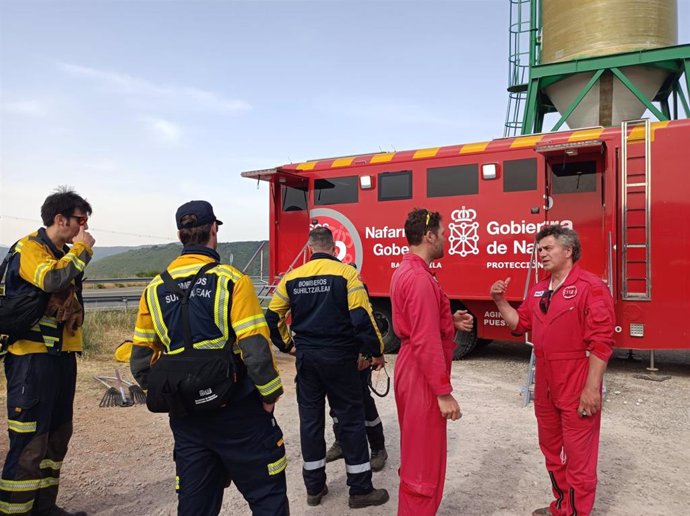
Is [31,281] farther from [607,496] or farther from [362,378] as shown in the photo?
[607,496]

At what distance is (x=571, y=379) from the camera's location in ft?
10.0

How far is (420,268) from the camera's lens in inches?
112

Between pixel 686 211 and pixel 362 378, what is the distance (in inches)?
201

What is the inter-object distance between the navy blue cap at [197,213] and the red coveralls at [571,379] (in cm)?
203

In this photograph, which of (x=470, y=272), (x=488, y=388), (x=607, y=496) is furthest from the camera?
(x=470, y=272)

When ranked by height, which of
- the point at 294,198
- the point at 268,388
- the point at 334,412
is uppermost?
the point at 294,198

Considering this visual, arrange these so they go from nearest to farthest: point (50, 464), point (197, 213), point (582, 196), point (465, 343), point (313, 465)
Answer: point (197, 213), point (50, 464), point (313, 465), point (582, 196), point (465, 343)

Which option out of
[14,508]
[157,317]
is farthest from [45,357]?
[157,317]

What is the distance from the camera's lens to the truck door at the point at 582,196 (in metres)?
7.21

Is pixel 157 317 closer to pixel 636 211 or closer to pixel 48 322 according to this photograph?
pixel 48 322

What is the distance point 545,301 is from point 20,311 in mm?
3110

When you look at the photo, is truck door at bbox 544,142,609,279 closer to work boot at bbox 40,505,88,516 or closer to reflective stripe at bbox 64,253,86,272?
reflective stripe at bbox 64,253,86,272

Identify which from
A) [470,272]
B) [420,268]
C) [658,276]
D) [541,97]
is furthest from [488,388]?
[541,97]

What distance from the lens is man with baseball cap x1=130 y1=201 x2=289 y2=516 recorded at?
7.92 ft
